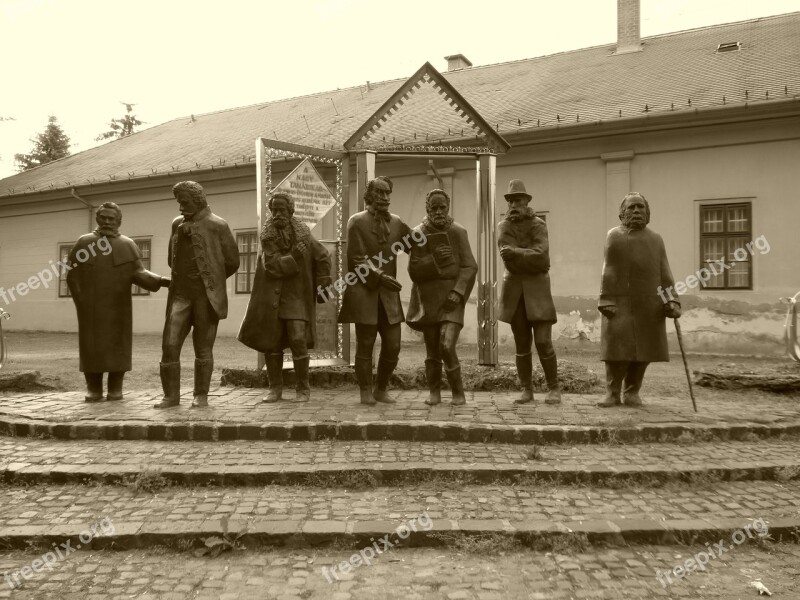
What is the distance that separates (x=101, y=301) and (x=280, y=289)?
5.71 ft

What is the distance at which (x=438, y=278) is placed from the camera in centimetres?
676

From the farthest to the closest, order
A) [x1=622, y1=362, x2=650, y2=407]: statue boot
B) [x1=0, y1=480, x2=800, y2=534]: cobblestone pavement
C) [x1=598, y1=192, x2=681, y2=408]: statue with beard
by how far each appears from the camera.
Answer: [x1=622, y1=362, x2=650, y2=407]: statue boot → [x1=598, y1=192, x2=681, y2=408]: statue with beard → [x1=0, y1=480, x2=800, y2=534]: cobblestone pavement

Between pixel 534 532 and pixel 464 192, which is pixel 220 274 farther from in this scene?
pixel 464 192

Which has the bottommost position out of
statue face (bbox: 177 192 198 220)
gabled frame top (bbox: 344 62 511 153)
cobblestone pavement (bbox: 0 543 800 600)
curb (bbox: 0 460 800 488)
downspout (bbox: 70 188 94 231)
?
cobblestone pavement (bbox: 0 543 800 600)

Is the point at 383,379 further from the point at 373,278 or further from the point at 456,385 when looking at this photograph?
the point at 373,278

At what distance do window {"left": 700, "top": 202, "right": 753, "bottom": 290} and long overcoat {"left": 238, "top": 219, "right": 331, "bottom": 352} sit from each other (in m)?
10.4

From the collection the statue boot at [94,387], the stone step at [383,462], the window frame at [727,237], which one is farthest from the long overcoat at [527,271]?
the window frame at [727,237]

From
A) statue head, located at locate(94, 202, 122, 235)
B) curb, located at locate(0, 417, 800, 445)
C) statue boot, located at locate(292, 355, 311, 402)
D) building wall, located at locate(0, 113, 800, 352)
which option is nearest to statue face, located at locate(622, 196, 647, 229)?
curb, located at locate(0, 417, 800, 445)

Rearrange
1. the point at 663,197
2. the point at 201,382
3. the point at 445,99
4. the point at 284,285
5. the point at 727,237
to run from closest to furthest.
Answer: the point at 201,382 < the point at 284,285 < the point at 445,99 < the point at 727,237 < the point at 663,197

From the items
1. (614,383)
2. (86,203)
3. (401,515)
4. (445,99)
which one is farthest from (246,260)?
(401,515)

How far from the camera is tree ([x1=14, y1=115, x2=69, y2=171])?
134 feet

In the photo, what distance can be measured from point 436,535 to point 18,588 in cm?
210

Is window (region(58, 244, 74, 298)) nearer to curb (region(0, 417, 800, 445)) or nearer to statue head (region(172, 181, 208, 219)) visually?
statue head (region(172, 181, 208, 219))

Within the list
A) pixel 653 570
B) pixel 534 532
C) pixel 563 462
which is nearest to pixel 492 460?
pixel 563 462
